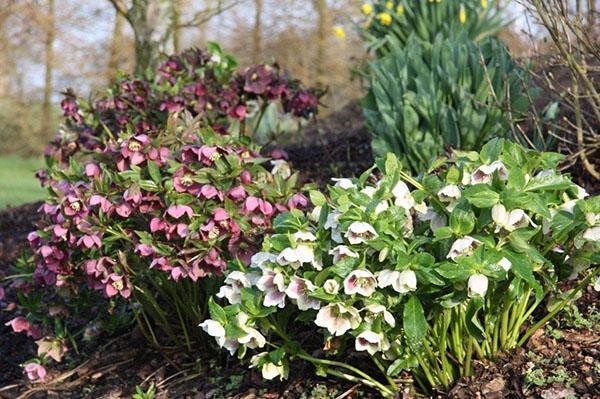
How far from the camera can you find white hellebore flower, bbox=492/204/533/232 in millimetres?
1965

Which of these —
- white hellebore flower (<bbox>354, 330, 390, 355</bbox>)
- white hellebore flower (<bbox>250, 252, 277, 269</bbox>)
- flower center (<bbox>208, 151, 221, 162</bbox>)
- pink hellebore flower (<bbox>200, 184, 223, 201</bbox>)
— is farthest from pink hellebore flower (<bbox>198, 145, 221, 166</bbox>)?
white hellebore flower (<bbox>354, 330, 390, 355</bbox>)

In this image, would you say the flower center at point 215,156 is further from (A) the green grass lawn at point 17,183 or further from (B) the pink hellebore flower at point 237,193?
(A) the green grass lawn at point 17,183

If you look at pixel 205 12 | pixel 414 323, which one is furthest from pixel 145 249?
pixel 205 12

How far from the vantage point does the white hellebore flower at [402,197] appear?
2164 millimetres

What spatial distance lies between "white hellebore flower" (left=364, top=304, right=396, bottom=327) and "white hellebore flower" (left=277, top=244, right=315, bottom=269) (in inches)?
8.4

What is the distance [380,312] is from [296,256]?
28cm

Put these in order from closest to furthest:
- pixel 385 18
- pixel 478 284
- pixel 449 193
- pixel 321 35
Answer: pixel 478 284 → pixel 449 193 → pixel 385 18 → pixel 321 35

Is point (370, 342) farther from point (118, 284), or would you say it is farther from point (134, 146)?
point (134, 146)

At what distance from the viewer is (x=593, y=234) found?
203cm

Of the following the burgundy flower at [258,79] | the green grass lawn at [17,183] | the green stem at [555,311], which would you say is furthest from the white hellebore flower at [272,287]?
the green grass lawn at [17,183]

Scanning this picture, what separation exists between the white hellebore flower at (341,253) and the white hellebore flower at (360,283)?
0.06 m

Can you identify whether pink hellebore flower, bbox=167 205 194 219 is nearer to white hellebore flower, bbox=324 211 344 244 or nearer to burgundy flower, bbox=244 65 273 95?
white hellebore flower, bbox=324 211 344 244

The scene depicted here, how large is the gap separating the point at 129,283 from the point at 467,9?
3.50 meters

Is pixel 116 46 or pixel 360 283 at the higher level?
pixel 116 46
